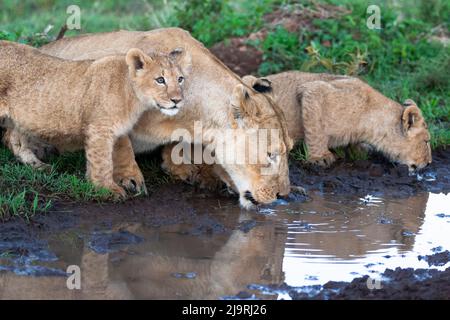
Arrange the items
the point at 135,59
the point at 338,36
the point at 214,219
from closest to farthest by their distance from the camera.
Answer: the point at 135,59 < the point at 214,219 < the point at 338,36

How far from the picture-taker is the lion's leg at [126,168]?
8.06 metres

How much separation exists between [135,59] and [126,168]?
107 centimetres

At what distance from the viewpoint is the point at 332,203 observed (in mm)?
8414

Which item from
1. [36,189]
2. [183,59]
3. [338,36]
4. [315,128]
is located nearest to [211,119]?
[183,59]

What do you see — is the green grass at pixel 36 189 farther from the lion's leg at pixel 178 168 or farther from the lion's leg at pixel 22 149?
the lion's leg at pixel 178 168

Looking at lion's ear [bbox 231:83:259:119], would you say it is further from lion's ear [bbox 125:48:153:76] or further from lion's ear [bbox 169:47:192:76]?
lion's ear [bbox 125:48:153:76]

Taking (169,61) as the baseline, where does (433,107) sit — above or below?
below

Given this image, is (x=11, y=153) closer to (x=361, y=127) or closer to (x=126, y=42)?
(x=126, y=42)

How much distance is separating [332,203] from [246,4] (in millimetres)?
5734

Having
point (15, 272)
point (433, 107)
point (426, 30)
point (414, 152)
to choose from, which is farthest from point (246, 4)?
point (15, 272)

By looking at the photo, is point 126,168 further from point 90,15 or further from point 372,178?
point 90,15

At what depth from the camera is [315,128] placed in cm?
965

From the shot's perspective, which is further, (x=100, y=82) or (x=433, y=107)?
(x=433, y=107)
